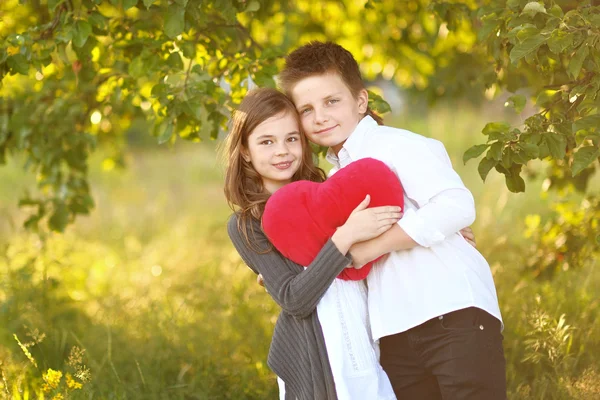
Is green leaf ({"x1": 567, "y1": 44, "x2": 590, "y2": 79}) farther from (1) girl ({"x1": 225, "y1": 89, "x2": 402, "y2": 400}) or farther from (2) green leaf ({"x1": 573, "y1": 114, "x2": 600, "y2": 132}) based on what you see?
(1) girl ({"x1": 225, "y1": 89, "x2": 402, "y2": 400})

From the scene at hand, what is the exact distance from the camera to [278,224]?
6.92ft

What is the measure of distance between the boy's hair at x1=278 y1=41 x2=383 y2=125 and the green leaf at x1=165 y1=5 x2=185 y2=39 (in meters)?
0.48

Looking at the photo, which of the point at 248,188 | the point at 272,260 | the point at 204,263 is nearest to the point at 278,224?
the point at 272,260

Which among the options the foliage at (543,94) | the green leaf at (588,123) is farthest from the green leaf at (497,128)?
the green leaf at (588,123)

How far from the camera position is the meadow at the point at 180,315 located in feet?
9.94

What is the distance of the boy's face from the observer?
235cm

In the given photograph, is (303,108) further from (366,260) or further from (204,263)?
(204,263)

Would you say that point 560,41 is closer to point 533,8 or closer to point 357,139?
point 533,8

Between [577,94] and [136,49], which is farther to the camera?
[136,49]

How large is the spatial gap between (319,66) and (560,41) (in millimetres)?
770

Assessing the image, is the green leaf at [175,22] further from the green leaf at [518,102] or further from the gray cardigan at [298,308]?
the green leaf at [518,102]

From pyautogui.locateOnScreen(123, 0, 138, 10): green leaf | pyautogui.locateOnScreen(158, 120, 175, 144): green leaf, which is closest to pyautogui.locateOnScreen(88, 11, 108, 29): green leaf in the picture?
pyautogui.locateOnScreen(123, 0, 138, 10): green leaf

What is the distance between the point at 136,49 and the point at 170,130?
63cm

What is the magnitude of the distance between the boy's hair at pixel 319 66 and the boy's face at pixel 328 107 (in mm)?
25
